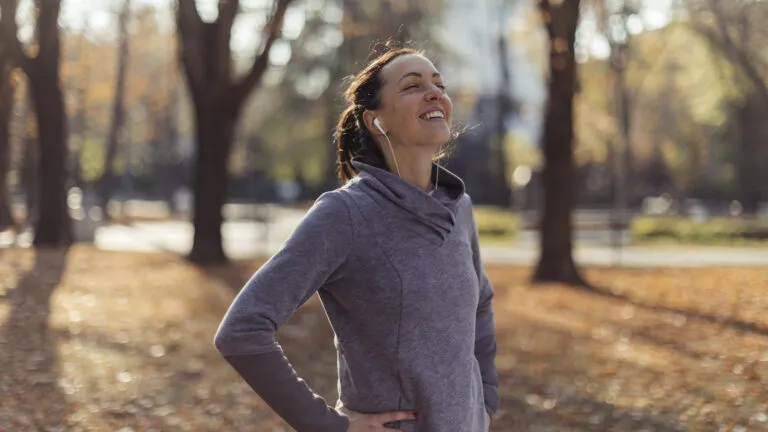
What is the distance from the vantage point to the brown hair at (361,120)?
8.53 feet

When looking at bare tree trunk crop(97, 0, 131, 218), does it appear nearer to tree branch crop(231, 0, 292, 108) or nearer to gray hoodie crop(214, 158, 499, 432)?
tree branch crop(231, 0, 292, 108)

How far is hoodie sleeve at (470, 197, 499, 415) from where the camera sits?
279 centimetres

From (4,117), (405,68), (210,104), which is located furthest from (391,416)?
(4,117)

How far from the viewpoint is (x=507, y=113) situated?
41938 millimetres

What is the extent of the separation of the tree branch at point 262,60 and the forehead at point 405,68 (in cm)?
1382

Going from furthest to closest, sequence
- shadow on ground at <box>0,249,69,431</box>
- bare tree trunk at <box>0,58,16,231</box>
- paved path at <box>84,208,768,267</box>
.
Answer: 1. paved path at <box>84,208,768,267</box>
2. bare tree trunk at <box>0,58,16,231</box>
3. shadow on ground at <box>0,249,69,431</box>

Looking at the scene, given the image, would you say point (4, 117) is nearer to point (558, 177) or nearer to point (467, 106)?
point (558, 177)

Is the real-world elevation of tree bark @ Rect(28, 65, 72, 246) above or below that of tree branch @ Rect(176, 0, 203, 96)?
below

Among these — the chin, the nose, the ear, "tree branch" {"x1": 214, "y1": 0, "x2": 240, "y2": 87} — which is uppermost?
"tree branch" {"x1": 214, "y1": 0, "x2": 240, "y2": 87}

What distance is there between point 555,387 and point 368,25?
57.8 feet

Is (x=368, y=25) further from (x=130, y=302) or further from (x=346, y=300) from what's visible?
(x=346, y=300)

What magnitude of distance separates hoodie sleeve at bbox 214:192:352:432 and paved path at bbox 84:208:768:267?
18244mm

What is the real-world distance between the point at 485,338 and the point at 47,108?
18.5m

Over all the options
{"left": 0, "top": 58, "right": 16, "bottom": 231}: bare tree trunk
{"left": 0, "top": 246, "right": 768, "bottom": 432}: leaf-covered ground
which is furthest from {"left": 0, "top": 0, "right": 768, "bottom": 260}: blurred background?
{"left": 0, "top": 246, "right": 768, "bottom": 432}: leaf-covered ground
